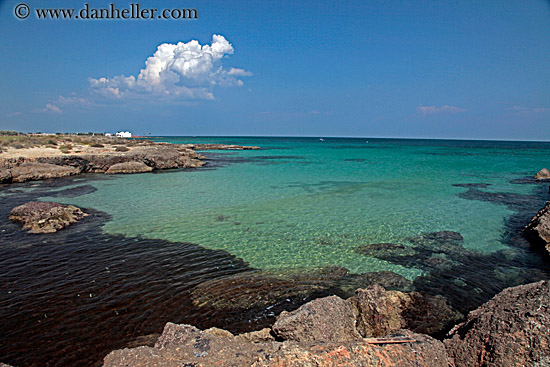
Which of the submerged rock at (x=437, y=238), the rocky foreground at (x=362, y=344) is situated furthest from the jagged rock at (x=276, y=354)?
the submerged rock at (x=437, y=238)

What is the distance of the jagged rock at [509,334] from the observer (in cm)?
373

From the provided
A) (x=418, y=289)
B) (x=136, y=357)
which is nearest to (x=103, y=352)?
(x=136, y=357)

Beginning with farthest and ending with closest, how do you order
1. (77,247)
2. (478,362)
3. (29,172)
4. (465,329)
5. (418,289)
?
(29,172), (77,247), (418,289), (465,329), (478,362)

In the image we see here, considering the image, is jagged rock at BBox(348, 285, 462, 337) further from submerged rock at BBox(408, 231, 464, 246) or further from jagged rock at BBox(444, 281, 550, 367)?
submerged rock at BBox(408, 231, 464, 246)

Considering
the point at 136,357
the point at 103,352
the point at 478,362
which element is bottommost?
the point at 103,352

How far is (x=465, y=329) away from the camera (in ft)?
15.1

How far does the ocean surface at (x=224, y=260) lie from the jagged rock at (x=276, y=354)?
95.9 inches

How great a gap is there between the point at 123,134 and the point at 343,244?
133848 millimetres

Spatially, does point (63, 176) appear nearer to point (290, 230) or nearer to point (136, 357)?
point (290, 230)

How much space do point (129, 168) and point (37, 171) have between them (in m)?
7.54

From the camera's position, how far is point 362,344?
11.9 feet

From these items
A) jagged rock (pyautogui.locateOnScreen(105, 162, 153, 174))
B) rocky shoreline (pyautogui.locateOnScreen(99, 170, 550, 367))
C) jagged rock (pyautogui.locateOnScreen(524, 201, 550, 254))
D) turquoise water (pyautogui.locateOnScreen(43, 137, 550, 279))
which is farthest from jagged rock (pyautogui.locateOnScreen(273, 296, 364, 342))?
jagged rock (pyautogui.locateOnScreen(105, 162, 153, 174))

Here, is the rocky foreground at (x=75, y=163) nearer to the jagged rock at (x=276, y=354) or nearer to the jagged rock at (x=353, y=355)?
the jagged rock at (x=276, y=354)

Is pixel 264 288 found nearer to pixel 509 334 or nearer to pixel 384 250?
pixel 384 250
